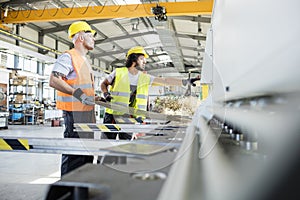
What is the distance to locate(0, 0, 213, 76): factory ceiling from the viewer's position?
4.75ft

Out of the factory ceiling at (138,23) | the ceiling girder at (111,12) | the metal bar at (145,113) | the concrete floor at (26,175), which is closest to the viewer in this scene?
the factory ceiling at (138,23)

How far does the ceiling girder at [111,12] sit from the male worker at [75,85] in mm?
2912

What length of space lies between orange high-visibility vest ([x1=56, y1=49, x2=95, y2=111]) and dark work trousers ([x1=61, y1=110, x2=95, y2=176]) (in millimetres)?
49

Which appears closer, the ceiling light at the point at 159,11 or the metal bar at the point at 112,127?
the metal bar at the point at 112,127

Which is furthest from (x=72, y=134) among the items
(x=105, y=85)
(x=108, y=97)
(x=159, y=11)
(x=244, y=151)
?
(x=159, y=11)

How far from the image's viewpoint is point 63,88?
1693mm

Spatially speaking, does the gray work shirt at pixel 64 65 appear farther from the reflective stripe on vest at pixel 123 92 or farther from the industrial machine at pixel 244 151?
the industrial machine at pixel 244 151

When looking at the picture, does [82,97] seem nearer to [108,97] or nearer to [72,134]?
[72,134]

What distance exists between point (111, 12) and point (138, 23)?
9.98ft

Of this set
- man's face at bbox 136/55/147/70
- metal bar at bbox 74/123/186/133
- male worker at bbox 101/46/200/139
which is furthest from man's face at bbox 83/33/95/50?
metal bar at bbox 74/123/186/133

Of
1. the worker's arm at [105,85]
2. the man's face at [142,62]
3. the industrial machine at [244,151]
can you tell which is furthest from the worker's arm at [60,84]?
the industrial machine at [244,151]

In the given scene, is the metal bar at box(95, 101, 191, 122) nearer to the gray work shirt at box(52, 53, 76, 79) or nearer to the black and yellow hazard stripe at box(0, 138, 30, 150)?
the gray work shirt at box(52, 53, 76, 79)

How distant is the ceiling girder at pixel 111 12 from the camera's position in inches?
177

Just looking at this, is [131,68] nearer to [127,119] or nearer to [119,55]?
[119,55]
